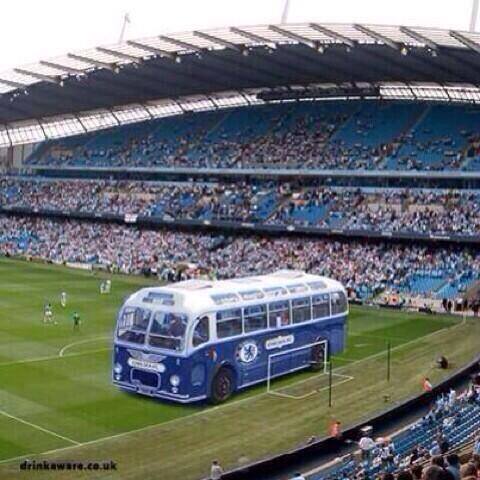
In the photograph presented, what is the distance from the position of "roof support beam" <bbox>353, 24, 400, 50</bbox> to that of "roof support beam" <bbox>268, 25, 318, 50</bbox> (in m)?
4.87

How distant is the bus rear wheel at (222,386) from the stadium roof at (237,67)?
28840 millimetres

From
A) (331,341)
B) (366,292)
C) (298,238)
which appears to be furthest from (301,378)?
(298,238)

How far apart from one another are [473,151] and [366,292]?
660 inches

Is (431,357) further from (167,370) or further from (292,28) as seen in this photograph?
(292,28)

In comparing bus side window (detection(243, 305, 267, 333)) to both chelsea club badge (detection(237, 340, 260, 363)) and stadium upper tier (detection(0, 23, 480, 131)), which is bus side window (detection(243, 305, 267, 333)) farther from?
stadium upper tier (detection(0, 23, 480, 131))

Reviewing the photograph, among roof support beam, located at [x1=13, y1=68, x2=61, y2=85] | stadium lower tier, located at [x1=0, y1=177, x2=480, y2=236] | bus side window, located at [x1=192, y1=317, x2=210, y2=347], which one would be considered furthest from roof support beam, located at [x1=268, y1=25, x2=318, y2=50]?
bus side window, located at [x1=192, y1=317, x2=210, y2=347]

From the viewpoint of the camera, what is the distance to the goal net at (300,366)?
28.0 m

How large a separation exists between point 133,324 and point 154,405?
327cm

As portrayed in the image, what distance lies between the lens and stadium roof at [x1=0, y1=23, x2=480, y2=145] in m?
51.1

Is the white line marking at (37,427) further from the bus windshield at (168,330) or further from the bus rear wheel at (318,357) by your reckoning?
the bus rear wheel at (318,357)

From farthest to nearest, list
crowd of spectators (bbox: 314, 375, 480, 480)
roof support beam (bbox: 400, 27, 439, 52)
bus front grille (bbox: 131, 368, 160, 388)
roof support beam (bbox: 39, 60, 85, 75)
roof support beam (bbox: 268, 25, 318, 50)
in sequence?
roof support beam (bbox: 39, 60, 85, 75) < roof support beam (bbox: 268, 25, 318, 50) < roof support beam (bbox: 400, 27, 439, 52) < bus front grille (bbox: 131, 368, 160, 388) < crowd of spectators (bbox: 314, 375, 480, 480)

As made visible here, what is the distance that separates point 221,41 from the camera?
5472 cm

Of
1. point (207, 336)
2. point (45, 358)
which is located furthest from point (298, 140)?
point (207, 336)

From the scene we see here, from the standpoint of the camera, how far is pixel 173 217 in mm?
72938
